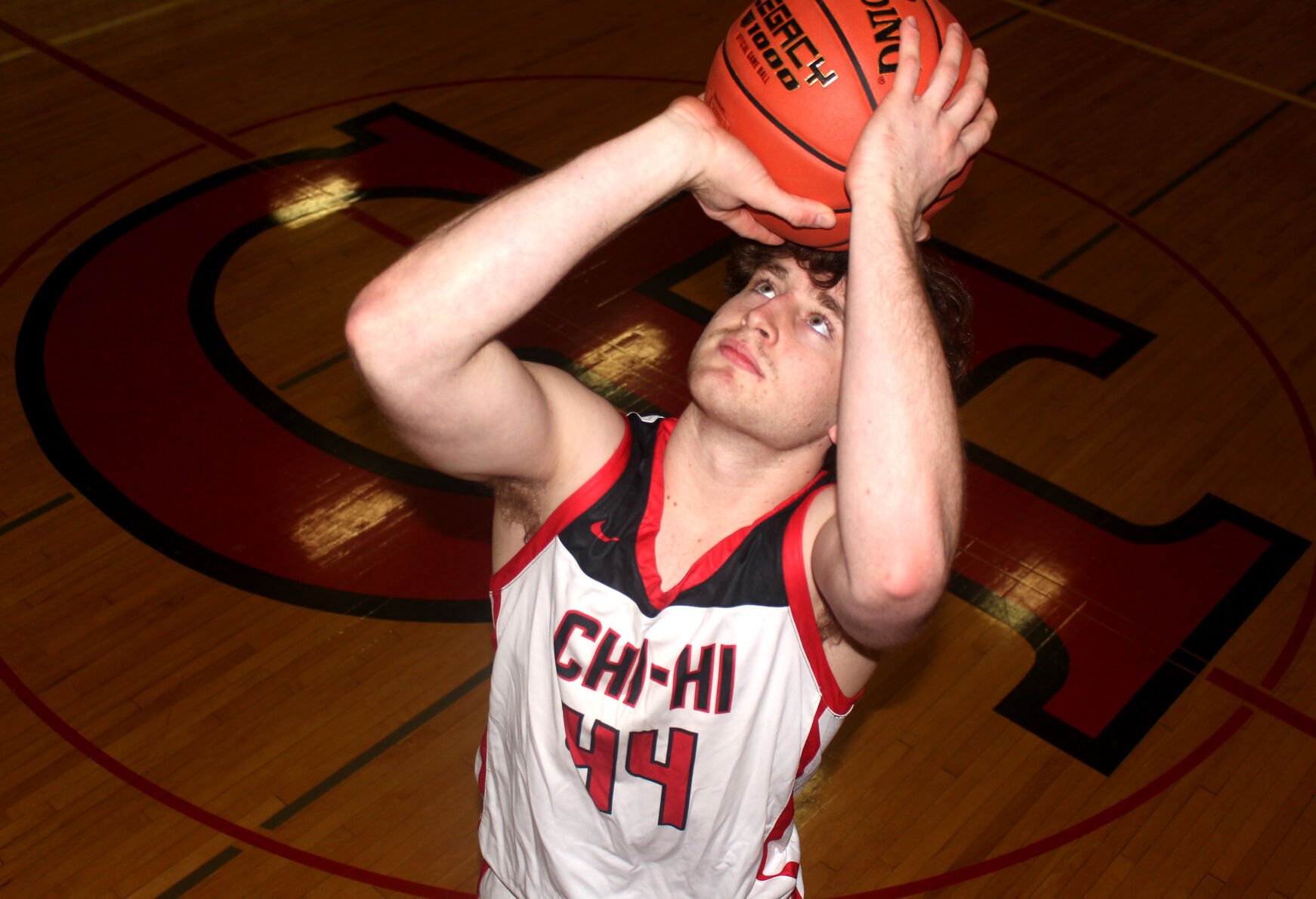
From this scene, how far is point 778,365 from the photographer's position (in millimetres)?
2314

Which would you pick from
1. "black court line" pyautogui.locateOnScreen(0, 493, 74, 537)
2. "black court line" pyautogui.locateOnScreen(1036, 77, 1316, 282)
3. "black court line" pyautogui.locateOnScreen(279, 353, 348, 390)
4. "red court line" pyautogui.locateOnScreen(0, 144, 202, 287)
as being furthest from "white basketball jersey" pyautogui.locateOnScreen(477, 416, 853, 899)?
"black court line" pyautogui.locateOnScreen(1036, 77, 1316, 282)

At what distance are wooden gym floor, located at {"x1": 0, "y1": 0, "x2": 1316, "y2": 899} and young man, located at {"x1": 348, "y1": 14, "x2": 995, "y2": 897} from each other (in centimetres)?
22

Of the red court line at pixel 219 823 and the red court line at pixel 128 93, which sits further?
the red court line at pixel 128 93

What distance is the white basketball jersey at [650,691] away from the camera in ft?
7.86

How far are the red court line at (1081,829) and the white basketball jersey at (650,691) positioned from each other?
5.66 feet

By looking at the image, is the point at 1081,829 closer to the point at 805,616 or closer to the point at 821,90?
the point at 805,616

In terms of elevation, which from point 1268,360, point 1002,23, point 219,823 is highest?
point 219,823

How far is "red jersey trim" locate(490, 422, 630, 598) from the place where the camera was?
2.49m

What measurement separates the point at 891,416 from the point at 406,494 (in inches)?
142

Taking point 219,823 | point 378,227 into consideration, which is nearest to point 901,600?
point 219,823

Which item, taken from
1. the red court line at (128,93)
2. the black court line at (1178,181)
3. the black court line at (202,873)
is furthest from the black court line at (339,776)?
the black court line at (1178,181)

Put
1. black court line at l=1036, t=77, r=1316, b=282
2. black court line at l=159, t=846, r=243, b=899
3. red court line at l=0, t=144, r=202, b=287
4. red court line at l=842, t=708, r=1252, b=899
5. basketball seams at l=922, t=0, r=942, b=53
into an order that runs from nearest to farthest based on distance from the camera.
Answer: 1. basketball seams at l=922, t=0, r=942, b=53
2. black court line at l=159, t=846, r=243, b=899
3. red court line at l=842, t=708, r=1252, b=899
4. red court line at l=0, t=144, r=202, b=287
5. black court line at l=1036, t=77, r=1316, b=282

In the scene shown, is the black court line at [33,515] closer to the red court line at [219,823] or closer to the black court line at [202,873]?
the red court line at [219,823]

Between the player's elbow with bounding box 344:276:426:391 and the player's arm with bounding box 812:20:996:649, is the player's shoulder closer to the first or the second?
the player's arm with bounding box 812:20:996:649
